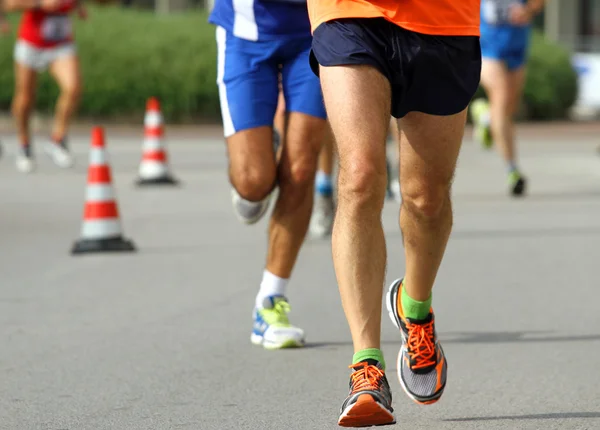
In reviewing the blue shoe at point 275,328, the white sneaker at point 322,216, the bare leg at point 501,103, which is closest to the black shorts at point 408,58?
the blue shoe at point 275,328

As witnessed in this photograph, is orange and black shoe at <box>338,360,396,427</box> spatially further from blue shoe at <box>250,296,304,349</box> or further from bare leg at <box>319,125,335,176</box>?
bare leg at <box>319,125,335,176</box>

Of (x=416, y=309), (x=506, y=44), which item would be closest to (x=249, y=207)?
(x=416, y=309)

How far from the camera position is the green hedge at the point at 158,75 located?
75.0 ft

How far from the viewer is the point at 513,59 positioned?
11.9m

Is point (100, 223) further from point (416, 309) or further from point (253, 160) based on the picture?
point (416, 309)

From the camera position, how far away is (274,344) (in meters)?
6.01

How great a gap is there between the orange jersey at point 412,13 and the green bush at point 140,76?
705 inches

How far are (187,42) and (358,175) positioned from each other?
1935 centimetres

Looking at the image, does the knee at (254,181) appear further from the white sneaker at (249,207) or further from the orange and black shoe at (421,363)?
the orange and black shoe at (421,363)

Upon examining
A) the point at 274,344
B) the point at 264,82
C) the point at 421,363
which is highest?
the point at 264,82

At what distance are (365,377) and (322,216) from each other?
511cm

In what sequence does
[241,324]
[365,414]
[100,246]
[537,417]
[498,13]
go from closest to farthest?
[365,414] → [537,417] → [241,324] → [100,246] → [498,13]

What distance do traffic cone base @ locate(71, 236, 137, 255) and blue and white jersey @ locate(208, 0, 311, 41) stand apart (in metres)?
3.18

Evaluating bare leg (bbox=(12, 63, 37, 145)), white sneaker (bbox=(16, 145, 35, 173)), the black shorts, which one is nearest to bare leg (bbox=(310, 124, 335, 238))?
the black shorts
